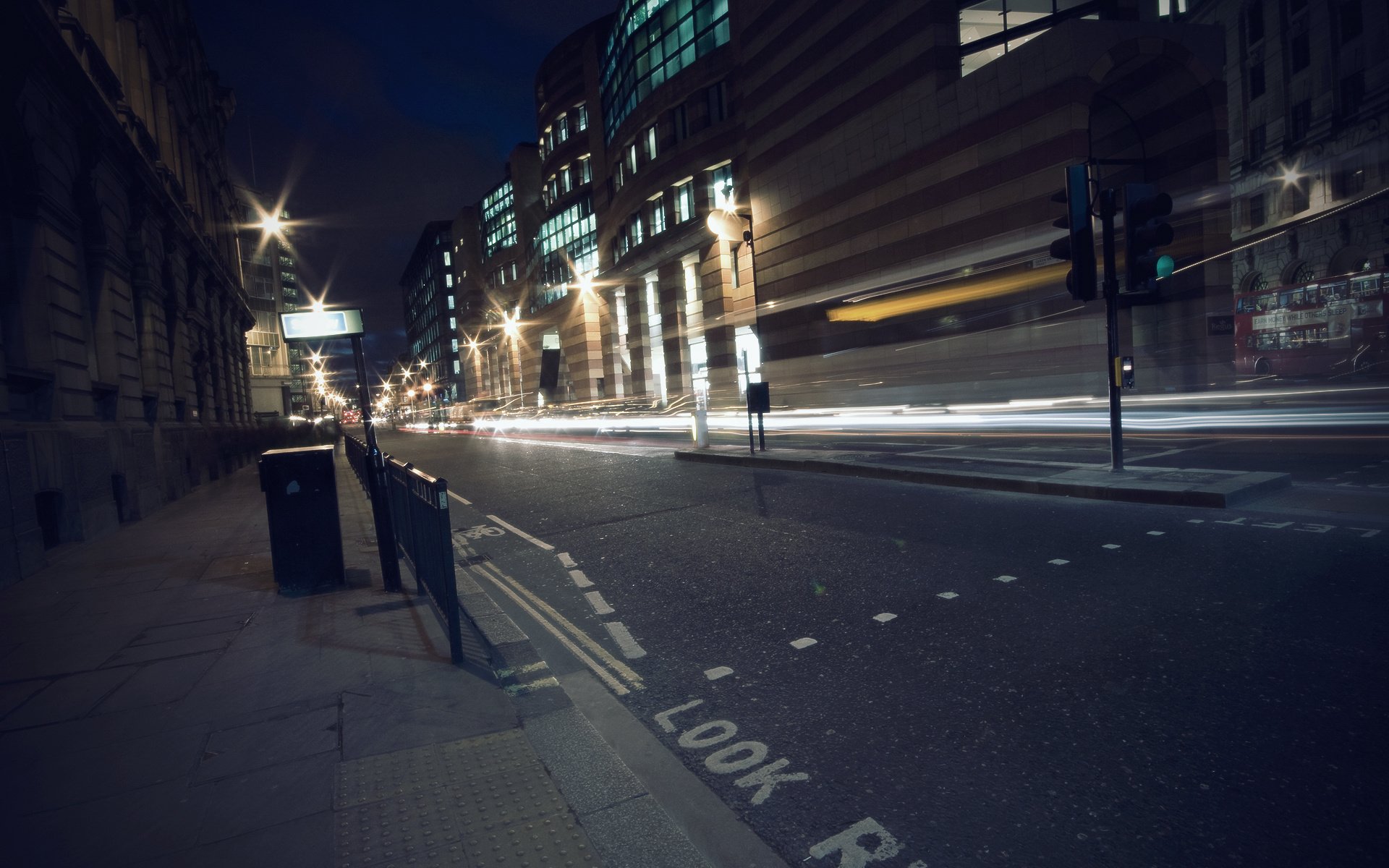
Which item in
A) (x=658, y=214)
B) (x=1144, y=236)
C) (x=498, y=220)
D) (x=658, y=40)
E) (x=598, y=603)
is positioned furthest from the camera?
(x=498, y=220)

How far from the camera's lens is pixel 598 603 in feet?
18.0

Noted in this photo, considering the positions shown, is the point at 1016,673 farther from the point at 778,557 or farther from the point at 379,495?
the point at 379,495

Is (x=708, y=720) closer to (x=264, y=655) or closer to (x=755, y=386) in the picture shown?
(x=264, y=655)

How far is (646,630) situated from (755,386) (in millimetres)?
10250

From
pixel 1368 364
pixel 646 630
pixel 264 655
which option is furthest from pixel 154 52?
pixel 1368 364

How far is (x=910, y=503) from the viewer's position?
27.6 feet

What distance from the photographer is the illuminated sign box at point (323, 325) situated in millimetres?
6172

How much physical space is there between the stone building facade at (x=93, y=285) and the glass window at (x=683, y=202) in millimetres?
24858

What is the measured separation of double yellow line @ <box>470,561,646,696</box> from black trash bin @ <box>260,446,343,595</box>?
1.40 m

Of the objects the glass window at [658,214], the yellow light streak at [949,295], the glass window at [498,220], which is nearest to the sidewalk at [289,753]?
the yellow light streak at [949,295]

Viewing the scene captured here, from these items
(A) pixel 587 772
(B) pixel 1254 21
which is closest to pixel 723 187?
(B) pixel 1254 21

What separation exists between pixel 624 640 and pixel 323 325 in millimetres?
4149

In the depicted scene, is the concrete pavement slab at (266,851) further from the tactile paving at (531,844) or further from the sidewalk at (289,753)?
the tactile paving at (531,844)

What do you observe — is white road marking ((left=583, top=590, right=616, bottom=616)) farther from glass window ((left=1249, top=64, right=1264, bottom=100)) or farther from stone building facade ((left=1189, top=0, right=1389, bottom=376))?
glass window ((left=1249, top=64, right=1264, bottom=100))
